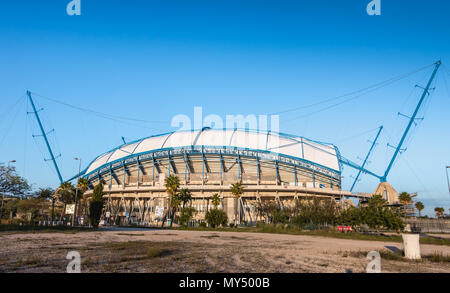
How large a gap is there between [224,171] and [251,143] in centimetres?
1062

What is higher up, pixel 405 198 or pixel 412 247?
pixel 405 198

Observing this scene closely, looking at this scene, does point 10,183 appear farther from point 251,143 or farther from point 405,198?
point 405,198

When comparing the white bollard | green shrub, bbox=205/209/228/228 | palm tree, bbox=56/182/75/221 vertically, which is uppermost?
palm tree, bbox=56/182/75/221

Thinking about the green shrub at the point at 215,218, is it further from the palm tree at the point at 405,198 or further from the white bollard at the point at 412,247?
the palm tree at the point at 405,198

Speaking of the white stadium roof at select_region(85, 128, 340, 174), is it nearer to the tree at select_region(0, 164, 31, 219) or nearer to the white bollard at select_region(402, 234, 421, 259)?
the tree at select_region(0, 164, 31, 219)

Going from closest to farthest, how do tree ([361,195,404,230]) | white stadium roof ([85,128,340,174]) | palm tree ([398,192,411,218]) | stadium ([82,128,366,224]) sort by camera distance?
tree ([361,195,404,230])
stadium ([82,128,366,224])
palm tree ([398,192,411,218])
white stadium roof ([85,128,340,174])

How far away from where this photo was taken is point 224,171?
269 ft

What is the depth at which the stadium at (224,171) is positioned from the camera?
242 ft

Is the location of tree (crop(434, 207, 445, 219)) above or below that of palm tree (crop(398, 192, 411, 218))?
below

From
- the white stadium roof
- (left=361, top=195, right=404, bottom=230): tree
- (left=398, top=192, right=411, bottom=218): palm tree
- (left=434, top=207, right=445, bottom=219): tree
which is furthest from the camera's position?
(left=434, top=207, right=445, bottom=219): tree

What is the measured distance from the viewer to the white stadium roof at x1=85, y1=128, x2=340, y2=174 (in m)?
81.8

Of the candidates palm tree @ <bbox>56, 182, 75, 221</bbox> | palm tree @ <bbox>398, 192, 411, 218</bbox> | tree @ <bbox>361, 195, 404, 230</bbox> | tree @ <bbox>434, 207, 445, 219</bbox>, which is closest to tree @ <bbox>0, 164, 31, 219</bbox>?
palm tree @ <bbox>56, 182, 75, 221</bbox>

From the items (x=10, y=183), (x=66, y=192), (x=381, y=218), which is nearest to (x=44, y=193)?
(x=66, y=192)
